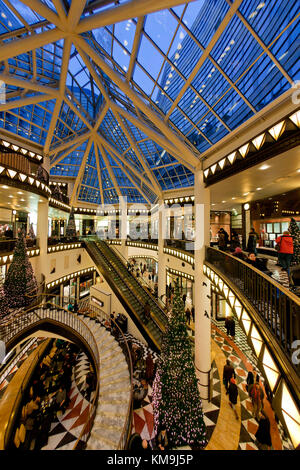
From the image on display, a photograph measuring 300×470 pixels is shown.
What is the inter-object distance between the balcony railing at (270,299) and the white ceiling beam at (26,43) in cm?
1056

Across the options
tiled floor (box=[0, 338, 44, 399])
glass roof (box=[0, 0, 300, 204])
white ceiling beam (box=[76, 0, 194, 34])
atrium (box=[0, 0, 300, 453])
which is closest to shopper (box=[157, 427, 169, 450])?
atrium (box=[0, 0, 300, 453])

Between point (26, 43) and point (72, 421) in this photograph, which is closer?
point (26, 43)

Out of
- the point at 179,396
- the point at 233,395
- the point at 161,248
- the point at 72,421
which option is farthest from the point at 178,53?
the point at 72,421

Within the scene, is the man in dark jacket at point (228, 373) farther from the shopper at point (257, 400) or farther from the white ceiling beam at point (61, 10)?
the white ceiling beam at point (61, 10)

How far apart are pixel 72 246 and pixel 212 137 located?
1557 centimetres

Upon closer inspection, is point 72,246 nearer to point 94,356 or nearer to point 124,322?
point 124,322

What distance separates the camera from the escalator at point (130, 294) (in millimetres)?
12602

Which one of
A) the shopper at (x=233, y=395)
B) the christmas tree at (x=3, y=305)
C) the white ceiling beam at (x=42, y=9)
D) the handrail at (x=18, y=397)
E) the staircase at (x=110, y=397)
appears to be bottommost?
the handrail at (x=18, y=397)

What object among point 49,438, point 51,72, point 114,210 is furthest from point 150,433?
point 114,210

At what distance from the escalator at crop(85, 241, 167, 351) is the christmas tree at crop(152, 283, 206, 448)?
5.41 meters

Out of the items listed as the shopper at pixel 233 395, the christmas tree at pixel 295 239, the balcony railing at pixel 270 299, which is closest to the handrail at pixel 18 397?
the shopper at pixel 233 395

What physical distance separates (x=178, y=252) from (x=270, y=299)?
1139 cm

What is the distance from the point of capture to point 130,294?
15.2m

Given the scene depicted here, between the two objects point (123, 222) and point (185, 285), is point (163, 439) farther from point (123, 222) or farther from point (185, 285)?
point (123, 222)
